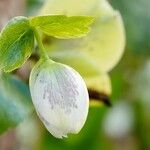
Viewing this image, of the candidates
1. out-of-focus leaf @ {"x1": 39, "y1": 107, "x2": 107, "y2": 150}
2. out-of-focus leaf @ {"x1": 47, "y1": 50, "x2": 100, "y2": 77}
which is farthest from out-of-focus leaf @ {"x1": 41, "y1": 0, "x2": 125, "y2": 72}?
out-of-focus leaf @ {"x1": 39, "y1": 107, "x2": 107, "y2": 150}

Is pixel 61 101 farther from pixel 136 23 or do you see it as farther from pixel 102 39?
pixel 136 23

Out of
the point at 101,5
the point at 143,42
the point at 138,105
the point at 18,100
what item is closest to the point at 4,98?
the point at 18,100

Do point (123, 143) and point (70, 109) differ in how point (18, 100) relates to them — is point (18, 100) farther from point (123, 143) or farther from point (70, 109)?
point (123, 143)

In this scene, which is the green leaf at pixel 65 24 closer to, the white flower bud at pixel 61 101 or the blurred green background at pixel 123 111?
the white flower bud at pixel 61 101

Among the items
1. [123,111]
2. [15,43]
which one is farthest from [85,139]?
[15,43]

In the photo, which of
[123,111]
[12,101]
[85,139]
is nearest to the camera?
[12,101]

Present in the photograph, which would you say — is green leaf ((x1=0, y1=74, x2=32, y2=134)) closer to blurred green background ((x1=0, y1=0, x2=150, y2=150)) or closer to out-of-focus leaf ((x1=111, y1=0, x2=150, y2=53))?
blurred green background ((x1=0, y1=0, x2=150, y2=150))

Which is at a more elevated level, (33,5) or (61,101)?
(61,101)
